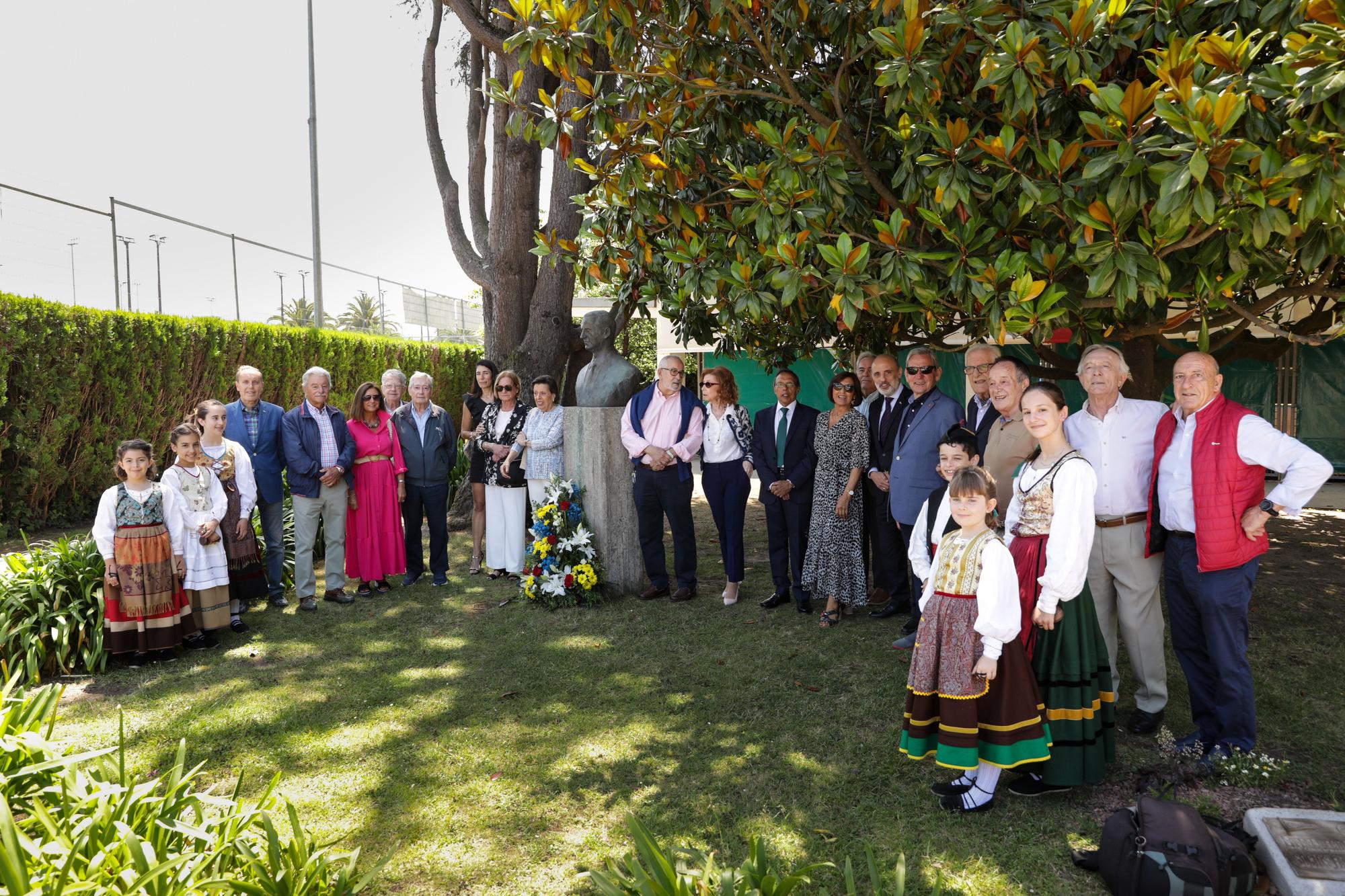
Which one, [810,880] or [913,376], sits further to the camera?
[913,376]

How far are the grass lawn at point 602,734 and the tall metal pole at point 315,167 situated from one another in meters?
12.1

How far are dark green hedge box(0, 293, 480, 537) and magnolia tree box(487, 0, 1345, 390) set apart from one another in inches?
231

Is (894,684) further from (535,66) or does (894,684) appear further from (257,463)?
(535,66)

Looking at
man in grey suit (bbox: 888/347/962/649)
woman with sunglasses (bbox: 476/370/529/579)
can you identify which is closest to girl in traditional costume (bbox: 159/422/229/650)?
woman with sunglasses (bbox: 476/370/529/579)

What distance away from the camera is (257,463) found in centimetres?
653

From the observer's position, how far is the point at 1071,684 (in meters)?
3.49

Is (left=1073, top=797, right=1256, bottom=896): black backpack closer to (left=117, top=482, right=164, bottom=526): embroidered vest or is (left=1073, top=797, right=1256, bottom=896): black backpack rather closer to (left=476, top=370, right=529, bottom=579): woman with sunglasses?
(left=117, top=482, right=164, bottom=526): embroidered vest

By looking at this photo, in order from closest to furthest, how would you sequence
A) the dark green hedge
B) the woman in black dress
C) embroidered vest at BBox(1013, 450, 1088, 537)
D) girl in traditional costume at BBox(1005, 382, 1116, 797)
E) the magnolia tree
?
the magnolia tree, girl in traditional costume at BBox(1005, 382, 1116, 797), embroidered vest at BBox(1013, 450, 1088, 537), the woman in black dress, the dark green hedge

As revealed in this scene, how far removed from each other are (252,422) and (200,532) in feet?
4.21

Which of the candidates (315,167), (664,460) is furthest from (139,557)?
(315,167)

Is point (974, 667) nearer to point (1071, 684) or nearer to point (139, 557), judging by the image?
point (1071, 684)

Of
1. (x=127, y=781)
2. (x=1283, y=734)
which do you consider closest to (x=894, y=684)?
(x=1283, y=734)

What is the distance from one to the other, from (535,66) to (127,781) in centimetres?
901

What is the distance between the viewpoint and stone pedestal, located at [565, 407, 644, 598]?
7.04 m
